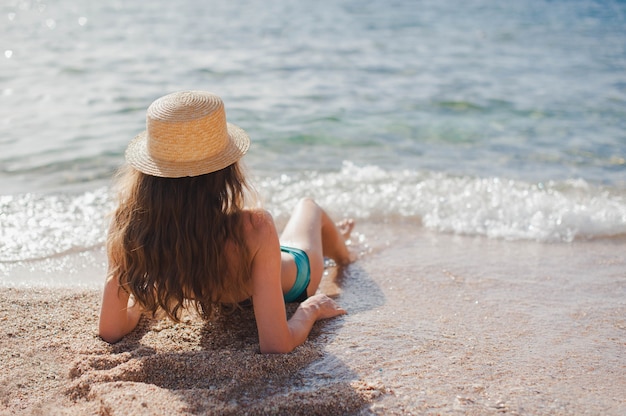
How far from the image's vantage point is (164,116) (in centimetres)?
262

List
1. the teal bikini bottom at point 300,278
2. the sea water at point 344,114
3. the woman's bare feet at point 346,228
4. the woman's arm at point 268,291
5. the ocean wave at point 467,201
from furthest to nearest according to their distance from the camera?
the sea water at point 344,114 < the ocean wave at point 467,201 < the woman's bare feet at point 346,228 < the teal bikini bottom at point 300,278 < the woman's arm at point 268,291

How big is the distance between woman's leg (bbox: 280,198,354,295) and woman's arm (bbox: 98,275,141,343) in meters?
0.81

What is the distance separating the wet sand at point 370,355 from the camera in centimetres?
252

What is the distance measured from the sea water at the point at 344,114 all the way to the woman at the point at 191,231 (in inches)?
14.4

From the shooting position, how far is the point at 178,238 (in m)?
2.74

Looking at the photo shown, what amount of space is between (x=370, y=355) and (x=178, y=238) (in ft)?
3.23

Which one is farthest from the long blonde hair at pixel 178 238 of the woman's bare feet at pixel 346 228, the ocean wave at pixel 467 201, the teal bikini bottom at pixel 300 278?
the ocean wave at pixel 467 201

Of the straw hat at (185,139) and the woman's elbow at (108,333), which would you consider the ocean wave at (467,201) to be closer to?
the woman's elbow at (108,333)

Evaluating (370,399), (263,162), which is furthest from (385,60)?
(370,399)

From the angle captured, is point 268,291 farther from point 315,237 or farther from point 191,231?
point 315,237

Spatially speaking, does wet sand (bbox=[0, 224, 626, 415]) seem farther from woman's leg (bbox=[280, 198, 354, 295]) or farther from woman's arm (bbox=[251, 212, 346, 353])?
woman's leg (bbox=[280, 198, 354, 295])

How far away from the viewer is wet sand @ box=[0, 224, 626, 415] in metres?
2.52

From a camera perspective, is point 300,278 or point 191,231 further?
point 300,278

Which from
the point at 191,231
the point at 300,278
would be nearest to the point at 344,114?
the point at 300,278
